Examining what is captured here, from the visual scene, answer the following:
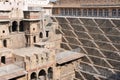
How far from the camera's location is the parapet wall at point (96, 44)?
2348cm

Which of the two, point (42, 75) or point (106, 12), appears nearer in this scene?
point (42, 75)

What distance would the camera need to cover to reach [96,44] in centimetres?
2548

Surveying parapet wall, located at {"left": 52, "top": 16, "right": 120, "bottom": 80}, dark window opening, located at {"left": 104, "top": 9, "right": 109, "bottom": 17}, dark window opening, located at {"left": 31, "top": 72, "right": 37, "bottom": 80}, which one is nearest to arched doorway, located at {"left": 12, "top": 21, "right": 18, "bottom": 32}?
parapet wall, located at {"left": 52, "top": 16, "right": 120, "bottom": 80}

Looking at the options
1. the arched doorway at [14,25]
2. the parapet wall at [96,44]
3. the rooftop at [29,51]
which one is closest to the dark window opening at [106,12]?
the parapet wall at [96,44]

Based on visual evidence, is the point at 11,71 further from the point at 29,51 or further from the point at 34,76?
the point at 29,51

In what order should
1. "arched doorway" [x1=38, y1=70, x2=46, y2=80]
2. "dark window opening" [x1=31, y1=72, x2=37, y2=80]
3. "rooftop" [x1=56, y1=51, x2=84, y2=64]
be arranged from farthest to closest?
"rooftop" [x1=56, y1=51, x2=84, y2=64] → "arched doorway" [x1=38, y1=70, x2=46, y2=80] → "dark window opening" [x1=31, y1=72, x2=37, y2=80]

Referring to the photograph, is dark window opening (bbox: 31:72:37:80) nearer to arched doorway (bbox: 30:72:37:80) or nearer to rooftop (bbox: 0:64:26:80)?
arched doorway (bbox: 30:72:37:80)

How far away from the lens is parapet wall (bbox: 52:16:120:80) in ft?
77.0

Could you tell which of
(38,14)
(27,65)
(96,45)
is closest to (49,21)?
(38,14)

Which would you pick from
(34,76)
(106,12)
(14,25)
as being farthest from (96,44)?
(14,25)

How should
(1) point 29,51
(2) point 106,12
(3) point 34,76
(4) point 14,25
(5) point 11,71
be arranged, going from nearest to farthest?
(5) point 11,71 < (3) point 34,76 < (1) point 29,51 < (2) point 106,12 < (4) point 14,25

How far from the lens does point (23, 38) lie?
25.9 m

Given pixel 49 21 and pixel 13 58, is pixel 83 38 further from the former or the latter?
pixel 13 58

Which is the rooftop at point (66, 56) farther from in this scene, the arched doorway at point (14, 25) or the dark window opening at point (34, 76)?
the arched doorway at point (14, 25)
